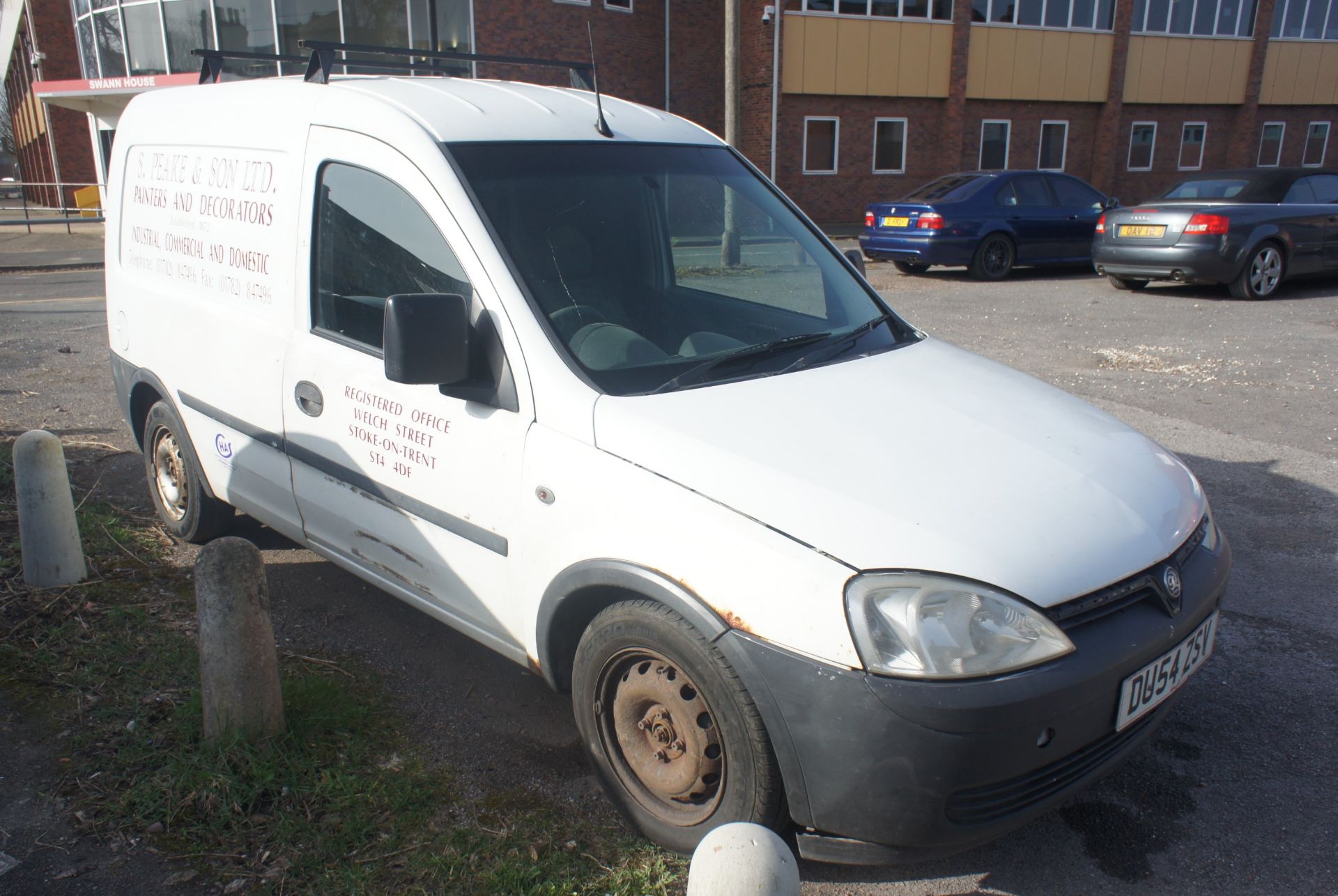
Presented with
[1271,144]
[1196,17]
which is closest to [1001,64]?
[1196,17]

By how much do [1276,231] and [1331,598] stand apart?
971 cm

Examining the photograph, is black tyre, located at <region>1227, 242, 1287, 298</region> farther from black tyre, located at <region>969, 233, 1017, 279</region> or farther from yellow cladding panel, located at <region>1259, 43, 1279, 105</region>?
yellow cladding panel, located at <region>1259, 43, 1279, 105</region>

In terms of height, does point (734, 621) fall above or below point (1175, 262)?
above

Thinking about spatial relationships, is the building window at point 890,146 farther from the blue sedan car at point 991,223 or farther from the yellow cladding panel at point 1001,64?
the blue sedan car at point 991,223

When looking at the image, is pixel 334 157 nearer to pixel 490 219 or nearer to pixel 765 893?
pixel 490 219

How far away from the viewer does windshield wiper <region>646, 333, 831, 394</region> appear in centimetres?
284

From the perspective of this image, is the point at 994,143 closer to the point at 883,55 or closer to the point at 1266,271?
the point at 883,55

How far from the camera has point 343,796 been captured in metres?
2.91

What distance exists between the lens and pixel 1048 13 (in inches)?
1043

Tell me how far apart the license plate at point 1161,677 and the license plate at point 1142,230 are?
36.6ft

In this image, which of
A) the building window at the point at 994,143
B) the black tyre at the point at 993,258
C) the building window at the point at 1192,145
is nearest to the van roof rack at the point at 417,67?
the black tyre at the point at 993,258

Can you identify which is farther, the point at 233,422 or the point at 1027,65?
the point at 1027,65

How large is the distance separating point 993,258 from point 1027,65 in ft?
47.7

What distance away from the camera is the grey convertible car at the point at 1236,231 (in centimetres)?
1188
